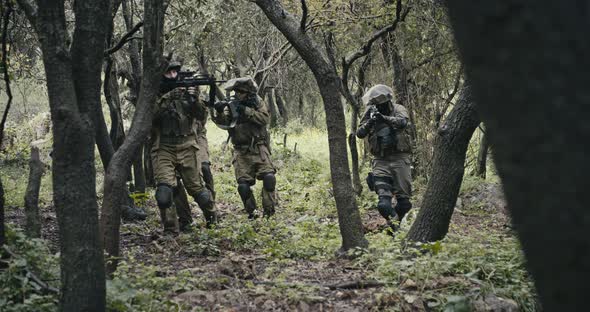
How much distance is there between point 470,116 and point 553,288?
444 cm

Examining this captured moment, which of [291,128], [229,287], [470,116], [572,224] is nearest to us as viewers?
[572,224]

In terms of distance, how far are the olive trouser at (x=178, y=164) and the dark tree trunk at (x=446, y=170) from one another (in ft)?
10.2

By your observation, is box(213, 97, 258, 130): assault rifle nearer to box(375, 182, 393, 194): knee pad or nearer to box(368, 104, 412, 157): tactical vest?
box(368, 104, 412, 157): tactical vest

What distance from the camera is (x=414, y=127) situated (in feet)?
41.1

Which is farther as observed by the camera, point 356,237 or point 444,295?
point 356,237

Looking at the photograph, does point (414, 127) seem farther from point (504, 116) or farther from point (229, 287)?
point (504, 116)

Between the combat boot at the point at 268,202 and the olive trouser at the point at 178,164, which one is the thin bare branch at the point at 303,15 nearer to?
the olive trouser at the point at 178,164

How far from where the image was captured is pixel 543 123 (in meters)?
1.14

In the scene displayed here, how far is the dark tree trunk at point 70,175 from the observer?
3.29 metres

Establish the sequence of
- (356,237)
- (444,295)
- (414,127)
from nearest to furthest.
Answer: (444,295) < (356,237) < (414,127)

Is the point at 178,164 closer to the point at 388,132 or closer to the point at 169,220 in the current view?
the point at 169,220

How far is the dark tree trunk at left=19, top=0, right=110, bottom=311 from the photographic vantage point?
329 centimetres

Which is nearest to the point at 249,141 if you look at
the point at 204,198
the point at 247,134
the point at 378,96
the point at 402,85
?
the point at 247,134

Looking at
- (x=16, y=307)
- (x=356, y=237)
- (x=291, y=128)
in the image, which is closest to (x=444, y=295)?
(x=356, y=237)
